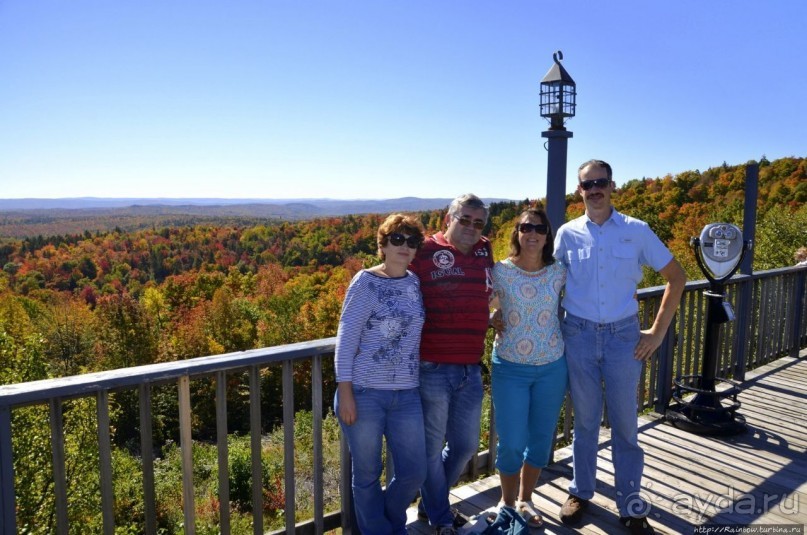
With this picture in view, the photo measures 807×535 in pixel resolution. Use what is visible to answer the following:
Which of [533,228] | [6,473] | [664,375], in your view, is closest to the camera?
[6,473]

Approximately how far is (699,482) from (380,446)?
1908 mm

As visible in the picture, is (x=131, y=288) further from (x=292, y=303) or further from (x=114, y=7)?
(x=114, y=7)

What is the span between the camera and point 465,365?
222cm

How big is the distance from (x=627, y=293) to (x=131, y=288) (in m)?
59.2

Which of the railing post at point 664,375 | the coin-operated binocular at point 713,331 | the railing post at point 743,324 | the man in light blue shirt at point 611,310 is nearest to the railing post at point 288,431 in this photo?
the man in light blue shirt at point 611,310

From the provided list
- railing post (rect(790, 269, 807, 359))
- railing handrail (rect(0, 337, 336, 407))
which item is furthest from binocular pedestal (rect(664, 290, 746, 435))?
railing handrail (rect(0, 337, 336, 407))

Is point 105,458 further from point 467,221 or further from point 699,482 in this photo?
point 699,482

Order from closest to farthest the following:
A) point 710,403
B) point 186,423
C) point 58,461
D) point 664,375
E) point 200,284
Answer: point 58,461, point 186,423, point 710,403, point 664,375, point 200,284

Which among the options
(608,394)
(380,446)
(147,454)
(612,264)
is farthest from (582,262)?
(147,454)

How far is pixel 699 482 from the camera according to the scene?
116 inches

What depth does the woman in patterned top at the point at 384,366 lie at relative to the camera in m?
1.99

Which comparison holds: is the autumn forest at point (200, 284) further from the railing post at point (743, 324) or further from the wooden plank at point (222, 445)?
the wooden plank at point (222, 445)

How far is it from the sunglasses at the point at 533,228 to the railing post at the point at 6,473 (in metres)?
1.80

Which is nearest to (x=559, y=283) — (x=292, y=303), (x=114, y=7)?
(x=114, y=7)
